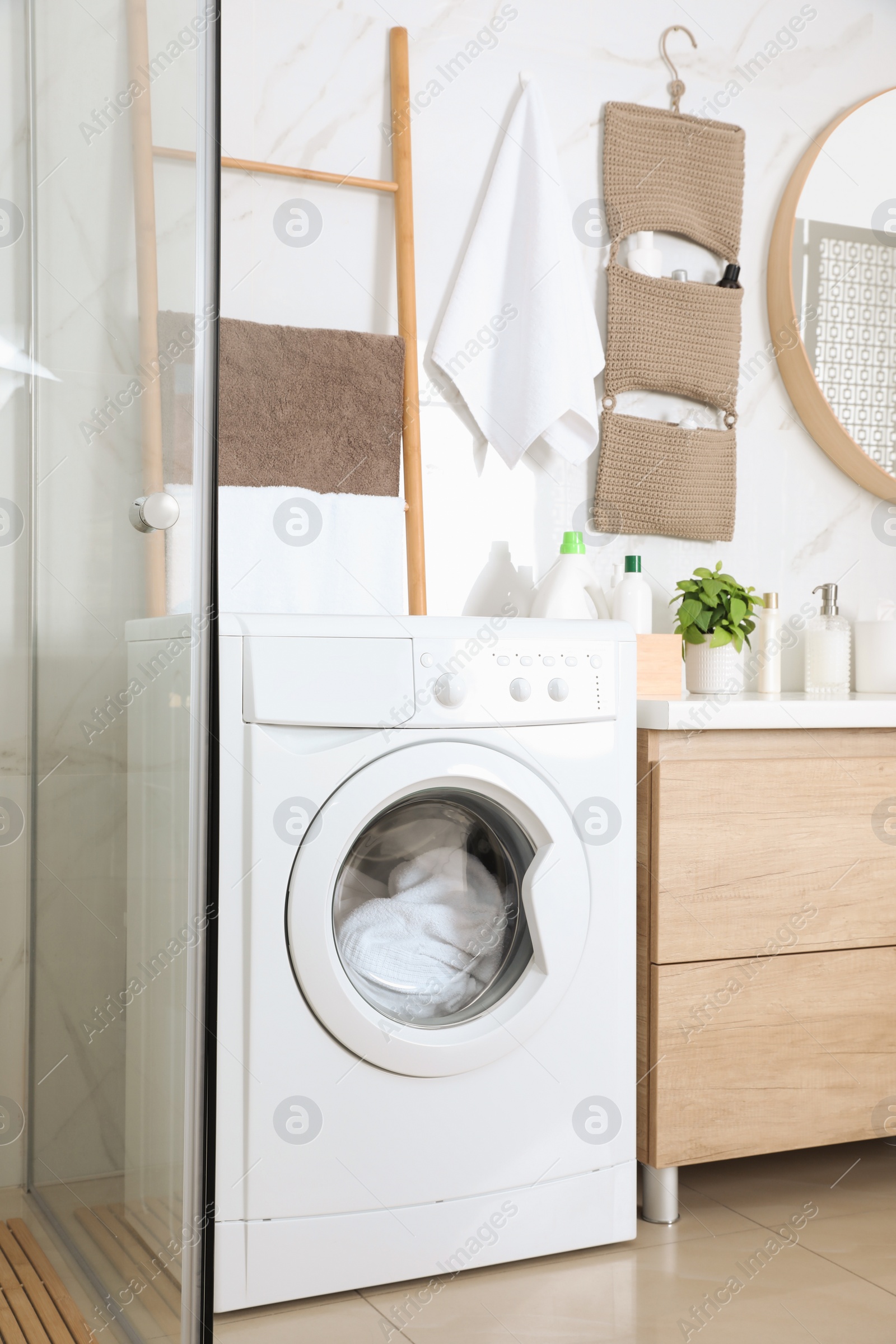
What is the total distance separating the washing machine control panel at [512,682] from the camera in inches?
54.6

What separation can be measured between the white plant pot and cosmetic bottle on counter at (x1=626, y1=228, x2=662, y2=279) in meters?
0.70

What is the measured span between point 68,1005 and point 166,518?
1.99 feet

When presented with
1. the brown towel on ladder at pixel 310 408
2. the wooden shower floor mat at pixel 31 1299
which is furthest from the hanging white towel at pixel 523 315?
the wooden shower floor mat at pixel 31 1299

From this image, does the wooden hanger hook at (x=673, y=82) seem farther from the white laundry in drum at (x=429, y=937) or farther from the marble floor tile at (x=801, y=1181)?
the marble floor tile at (x=801, y=1181)

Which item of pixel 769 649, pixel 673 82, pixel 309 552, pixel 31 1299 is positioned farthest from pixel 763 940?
pixel 673 82

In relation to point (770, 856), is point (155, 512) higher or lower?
higher

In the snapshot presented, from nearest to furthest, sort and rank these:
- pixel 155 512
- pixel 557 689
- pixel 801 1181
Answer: pixel 155 512
pixel 557 689
pixel 801 1181

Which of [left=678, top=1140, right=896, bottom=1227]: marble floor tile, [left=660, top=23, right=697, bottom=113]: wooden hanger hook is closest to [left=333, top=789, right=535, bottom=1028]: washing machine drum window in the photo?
[left=678, top=1140, right=896, bottom=1227]: marble floor tile

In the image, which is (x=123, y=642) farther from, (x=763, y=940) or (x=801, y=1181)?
(x=801, y=1181)

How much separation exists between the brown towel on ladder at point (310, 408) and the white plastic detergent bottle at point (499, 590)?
0.76ft

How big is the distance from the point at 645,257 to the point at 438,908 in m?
1.27

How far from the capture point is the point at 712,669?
187cm

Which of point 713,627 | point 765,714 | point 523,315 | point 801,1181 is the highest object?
point 523,315

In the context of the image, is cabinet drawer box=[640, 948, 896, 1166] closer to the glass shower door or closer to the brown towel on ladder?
the glass shower door
